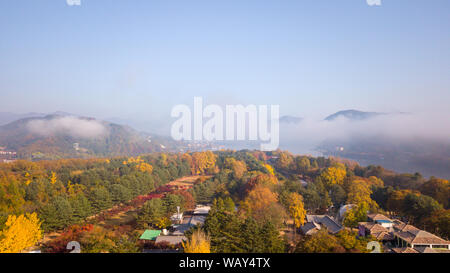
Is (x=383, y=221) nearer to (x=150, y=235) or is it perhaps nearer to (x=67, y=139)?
(x=150, y=235)

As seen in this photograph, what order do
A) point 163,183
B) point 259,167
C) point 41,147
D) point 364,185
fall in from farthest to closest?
point 41,147 < point 259,167 < point 163,183 < point 364,185

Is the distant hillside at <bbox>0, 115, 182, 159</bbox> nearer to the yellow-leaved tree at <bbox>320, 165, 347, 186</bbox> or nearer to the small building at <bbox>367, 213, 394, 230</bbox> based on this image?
the yellow-leaved tree at <bbox>320, 165, 347, 186</bbox>

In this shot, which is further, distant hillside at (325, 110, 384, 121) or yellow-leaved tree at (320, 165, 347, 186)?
distant hillside at (325, 110, 384, 121)

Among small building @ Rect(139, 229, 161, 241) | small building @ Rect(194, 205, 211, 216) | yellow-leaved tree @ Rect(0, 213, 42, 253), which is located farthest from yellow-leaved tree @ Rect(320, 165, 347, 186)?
yellow-leaved tree @ Rect(0, 213, 42, 253)

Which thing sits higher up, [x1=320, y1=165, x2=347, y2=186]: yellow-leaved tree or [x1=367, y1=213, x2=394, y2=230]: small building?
[x1=320, y1=165, x2=347, y2=186]: yellow-leaved tree

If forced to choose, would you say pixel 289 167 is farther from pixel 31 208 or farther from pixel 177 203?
pixel 31 208

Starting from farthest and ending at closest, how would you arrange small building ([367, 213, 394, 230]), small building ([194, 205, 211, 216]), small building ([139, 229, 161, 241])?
1. small building ([194, 205, 211, 216])
2. small building ([367, 213, 394, 230])
3. small building ([139, 229, 161, 241])
